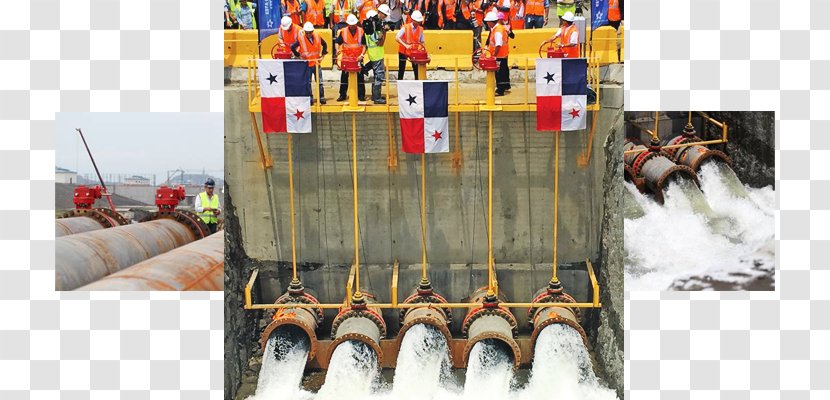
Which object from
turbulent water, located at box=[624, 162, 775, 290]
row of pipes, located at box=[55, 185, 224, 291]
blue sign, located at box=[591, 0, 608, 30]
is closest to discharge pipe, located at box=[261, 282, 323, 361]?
row of pipes, located at box=[55, 185, 224, 291]

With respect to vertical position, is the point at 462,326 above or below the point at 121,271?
below

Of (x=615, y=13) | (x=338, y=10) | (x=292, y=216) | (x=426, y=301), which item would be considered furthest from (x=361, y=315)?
(x=615, y=13)

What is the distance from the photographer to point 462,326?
16688mm

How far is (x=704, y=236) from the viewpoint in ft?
58.4

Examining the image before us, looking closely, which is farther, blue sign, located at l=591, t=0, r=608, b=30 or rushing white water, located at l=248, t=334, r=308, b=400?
blue sign, located at l=591, t=0, r=608, b=30

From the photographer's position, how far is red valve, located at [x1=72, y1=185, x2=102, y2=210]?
18.0 m

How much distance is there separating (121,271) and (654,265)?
897cm

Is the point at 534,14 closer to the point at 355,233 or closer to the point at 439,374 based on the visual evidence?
the point at 355,233

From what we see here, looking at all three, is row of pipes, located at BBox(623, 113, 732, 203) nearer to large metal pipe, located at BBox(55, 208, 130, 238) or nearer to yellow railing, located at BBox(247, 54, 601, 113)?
yellow railing, located at BBox(247, 54, 601, 113)

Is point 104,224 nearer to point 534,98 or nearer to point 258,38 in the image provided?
point 258,38

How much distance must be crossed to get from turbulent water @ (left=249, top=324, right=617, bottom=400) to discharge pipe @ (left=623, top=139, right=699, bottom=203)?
4.98 meters

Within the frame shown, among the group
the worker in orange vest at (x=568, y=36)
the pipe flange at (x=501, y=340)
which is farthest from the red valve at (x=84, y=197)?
the worker in orange vest at (x=568, y=36)

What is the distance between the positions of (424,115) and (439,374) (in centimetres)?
432

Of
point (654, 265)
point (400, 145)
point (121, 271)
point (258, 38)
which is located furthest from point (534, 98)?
point (121, 271)
